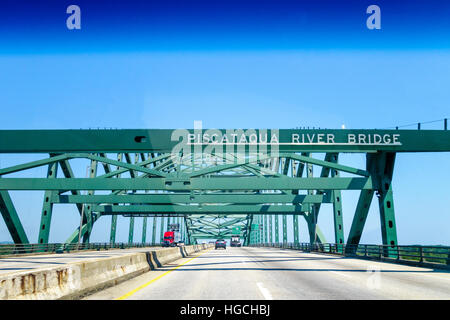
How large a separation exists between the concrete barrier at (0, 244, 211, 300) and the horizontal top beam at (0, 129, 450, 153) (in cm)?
720

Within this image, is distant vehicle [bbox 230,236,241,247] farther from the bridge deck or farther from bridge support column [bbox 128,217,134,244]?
the bridge deck

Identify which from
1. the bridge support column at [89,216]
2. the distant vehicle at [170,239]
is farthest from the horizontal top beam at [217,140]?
the distant vehicle at [170,239]

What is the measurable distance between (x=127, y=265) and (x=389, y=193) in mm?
15417

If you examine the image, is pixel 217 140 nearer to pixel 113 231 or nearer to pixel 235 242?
pixel 113 231

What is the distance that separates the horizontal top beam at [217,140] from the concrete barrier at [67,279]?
284 inches

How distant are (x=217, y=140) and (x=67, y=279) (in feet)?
38.1

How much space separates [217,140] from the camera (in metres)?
19.0

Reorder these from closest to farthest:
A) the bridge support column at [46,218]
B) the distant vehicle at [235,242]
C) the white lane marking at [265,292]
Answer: the white lane marking at [265,292] < the bridge support column at [46,218] < the distant vehicle at [235,242]

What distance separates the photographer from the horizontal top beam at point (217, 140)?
19047 mm

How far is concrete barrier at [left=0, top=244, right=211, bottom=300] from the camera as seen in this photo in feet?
21.4

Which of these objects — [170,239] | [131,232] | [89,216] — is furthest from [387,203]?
[131,232]

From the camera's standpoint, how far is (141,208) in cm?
4619

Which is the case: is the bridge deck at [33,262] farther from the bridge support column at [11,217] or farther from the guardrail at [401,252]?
the guardrail at [401,252]
